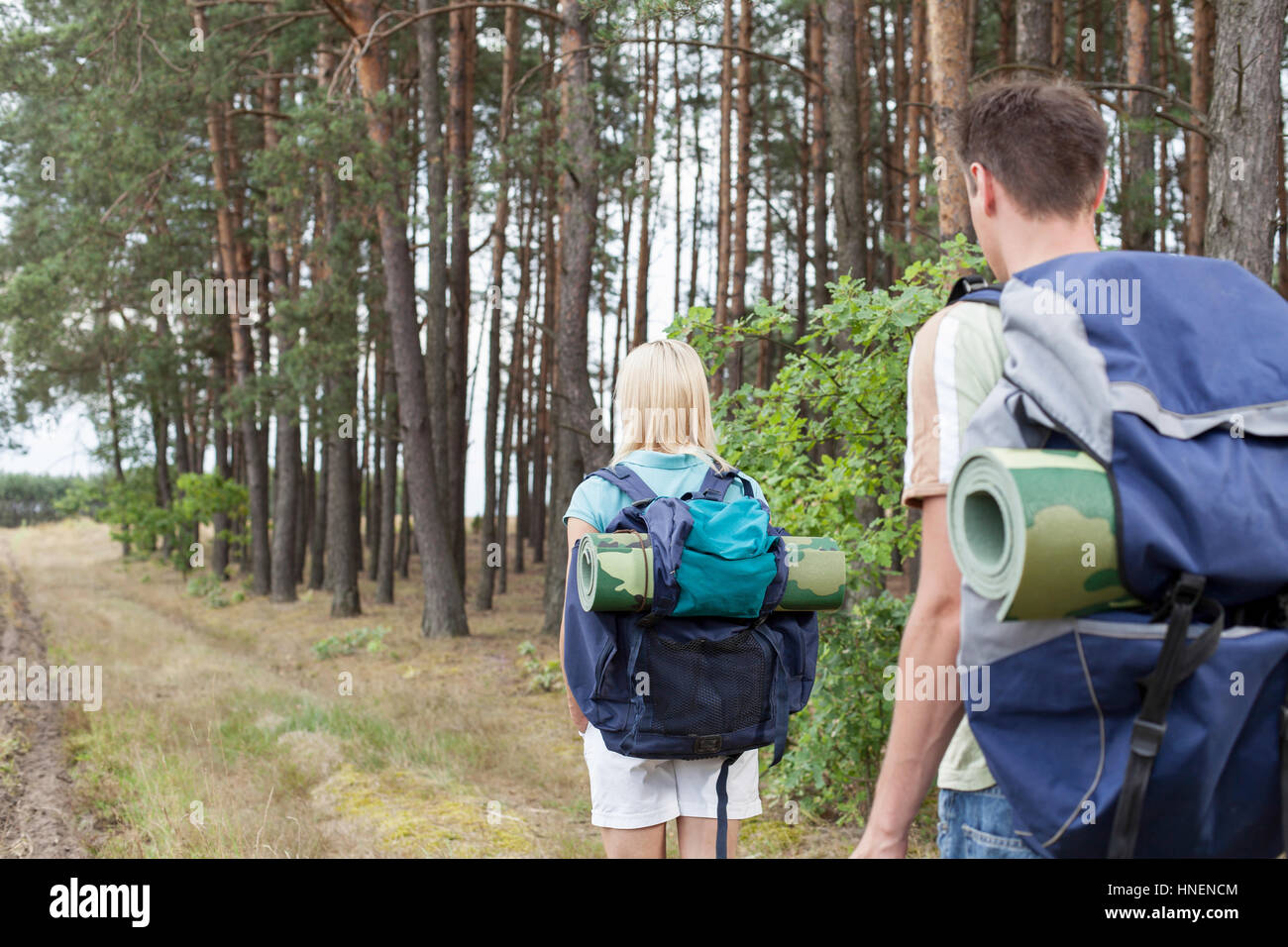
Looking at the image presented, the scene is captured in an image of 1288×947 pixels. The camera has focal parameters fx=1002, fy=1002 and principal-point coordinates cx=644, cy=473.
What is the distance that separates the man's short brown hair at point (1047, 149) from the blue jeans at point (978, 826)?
964 mm

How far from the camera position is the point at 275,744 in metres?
8.44

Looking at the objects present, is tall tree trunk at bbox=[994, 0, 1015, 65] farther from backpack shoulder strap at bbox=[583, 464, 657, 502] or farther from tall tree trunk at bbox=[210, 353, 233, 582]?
tall tree trunk at bbox=[210, 353, 233, 582]

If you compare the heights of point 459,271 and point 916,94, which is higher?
point 916,94

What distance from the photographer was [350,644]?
14.3 m

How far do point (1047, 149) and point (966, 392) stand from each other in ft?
Result: 1.43

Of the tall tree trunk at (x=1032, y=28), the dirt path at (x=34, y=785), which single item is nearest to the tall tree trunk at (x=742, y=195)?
the tall tree trunk at (x=1032, y=28)

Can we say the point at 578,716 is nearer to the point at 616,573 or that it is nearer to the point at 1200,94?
the point at 616,573

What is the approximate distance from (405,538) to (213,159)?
36.9 feet

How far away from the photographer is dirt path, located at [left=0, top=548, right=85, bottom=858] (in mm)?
5879

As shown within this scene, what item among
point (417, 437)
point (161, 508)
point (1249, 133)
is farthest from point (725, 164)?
point (161, 508)

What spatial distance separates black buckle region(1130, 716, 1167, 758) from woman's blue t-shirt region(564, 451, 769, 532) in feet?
5.18

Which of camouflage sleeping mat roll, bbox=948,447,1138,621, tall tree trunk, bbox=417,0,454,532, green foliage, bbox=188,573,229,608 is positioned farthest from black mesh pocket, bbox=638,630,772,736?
green foliage, bbox=188,573,229,608

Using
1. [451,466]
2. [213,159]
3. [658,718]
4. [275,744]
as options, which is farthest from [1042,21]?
[213,159]
